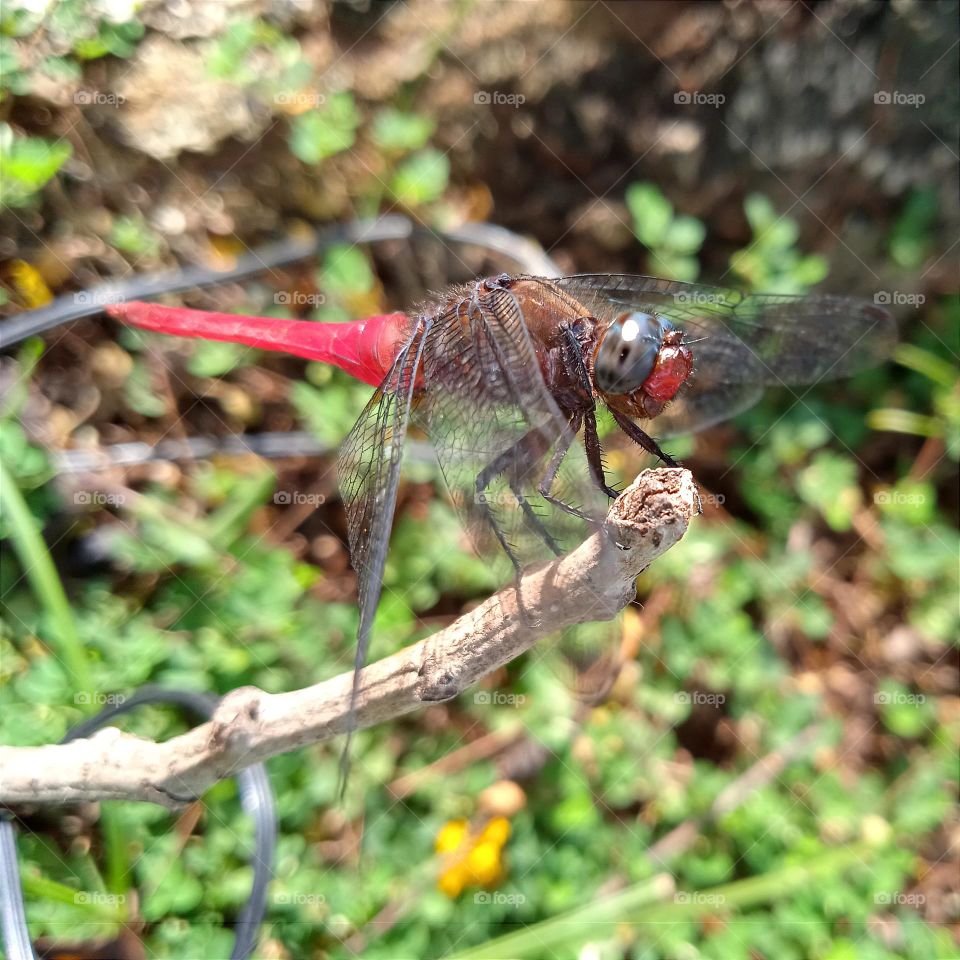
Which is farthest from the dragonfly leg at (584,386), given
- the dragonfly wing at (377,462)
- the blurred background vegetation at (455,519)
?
the blurred background vegetation at (455,519)

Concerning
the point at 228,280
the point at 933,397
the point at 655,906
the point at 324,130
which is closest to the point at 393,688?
the point at 655,906

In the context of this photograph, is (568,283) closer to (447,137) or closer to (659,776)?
(447,137)

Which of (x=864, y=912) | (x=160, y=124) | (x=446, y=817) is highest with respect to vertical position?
(x=160, y=124)

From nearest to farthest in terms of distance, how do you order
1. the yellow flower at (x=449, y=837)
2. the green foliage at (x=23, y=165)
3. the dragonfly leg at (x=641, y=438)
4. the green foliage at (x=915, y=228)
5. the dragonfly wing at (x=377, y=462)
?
1. the dragonfly wing at (x=377, y=462)
2. the dragonfly leg at (x=641, y=438)
3. the green foliage at (x=23, y=165)
4. the yellow flower at (x=449, y=837)
5. the green foliage at (x=915, y=228)

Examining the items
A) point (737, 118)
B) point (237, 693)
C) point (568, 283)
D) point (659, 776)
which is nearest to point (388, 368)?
point (568, 283)

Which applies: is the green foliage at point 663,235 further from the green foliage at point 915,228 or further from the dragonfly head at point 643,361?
the dragonfly head at point 643,361

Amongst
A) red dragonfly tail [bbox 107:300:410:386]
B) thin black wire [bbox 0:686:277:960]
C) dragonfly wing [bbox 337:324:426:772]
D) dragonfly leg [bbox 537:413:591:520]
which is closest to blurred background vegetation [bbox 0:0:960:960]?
thin black wire [bbox 0:686:277:960]

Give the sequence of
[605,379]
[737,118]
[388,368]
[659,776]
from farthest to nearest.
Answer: [737,118] < [659,776] < [388,368] < [605,379]

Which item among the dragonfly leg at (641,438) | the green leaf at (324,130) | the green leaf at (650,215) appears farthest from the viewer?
the green leaf at (650,215)
